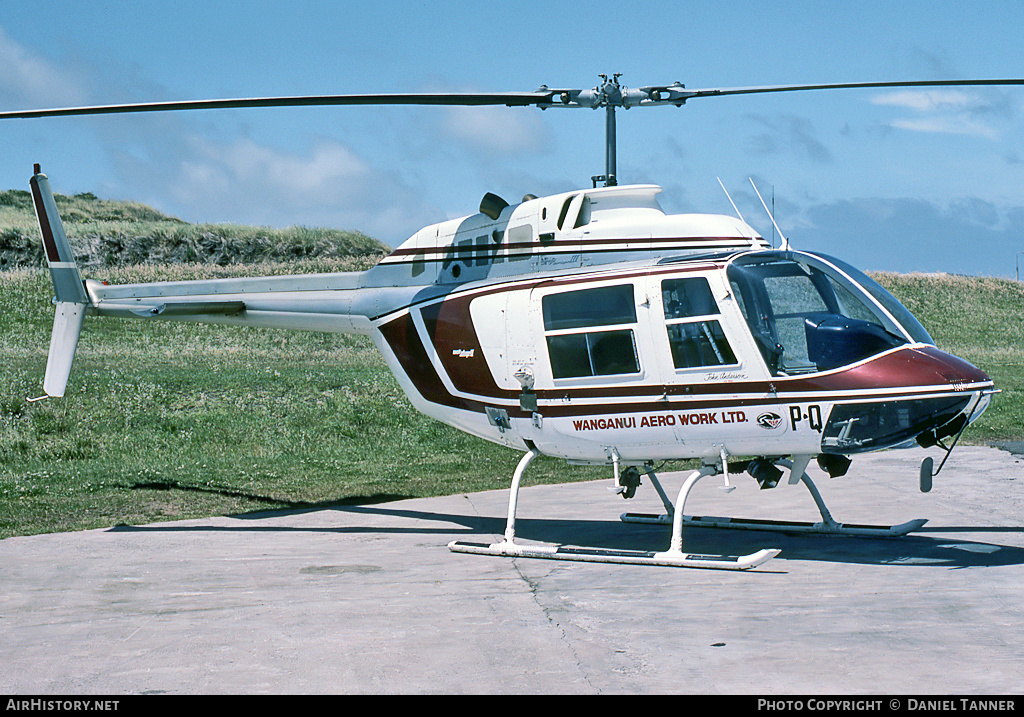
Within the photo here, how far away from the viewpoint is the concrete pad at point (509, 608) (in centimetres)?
601

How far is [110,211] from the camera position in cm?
7519

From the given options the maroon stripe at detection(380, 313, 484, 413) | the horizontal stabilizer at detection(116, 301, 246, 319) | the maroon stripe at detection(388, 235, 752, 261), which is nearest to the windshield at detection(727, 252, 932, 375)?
the maroon stripe at detection(388, 235, 752, 261)

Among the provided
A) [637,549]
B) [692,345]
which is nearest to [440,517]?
[637,549]

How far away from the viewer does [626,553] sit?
30.6ft

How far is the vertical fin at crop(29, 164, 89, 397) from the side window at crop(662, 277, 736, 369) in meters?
7.87

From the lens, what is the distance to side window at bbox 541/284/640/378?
9312mm

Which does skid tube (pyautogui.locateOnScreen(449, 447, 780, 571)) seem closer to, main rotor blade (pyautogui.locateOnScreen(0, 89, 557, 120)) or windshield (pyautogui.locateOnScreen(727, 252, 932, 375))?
windshield (pyautogui.locateOnScreen(727, 252, 932, 375))

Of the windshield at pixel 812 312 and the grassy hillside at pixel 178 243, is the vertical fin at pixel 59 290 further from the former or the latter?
the grassy hillside at pixel 178 243

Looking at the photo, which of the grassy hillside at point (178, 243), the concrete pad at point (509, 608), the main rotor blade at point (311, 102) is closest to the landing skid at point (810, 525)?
the concrete pad at point (509, 608)

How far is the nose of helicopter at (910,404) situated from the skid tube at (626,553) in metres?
1.22

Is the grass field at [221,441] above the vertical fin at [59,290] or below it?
below

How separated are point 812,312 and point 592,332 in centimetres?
199

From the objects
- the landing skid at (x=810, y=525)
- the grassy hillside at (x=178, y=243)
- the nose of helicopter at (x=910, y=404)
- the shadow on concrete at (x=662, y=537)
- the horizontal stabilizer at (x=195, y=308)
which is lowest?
the shadow on concrete at (x=662, y=537)

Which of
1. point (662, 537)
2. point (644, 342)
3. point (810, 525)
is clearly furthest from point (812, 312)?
point (662, 537)
